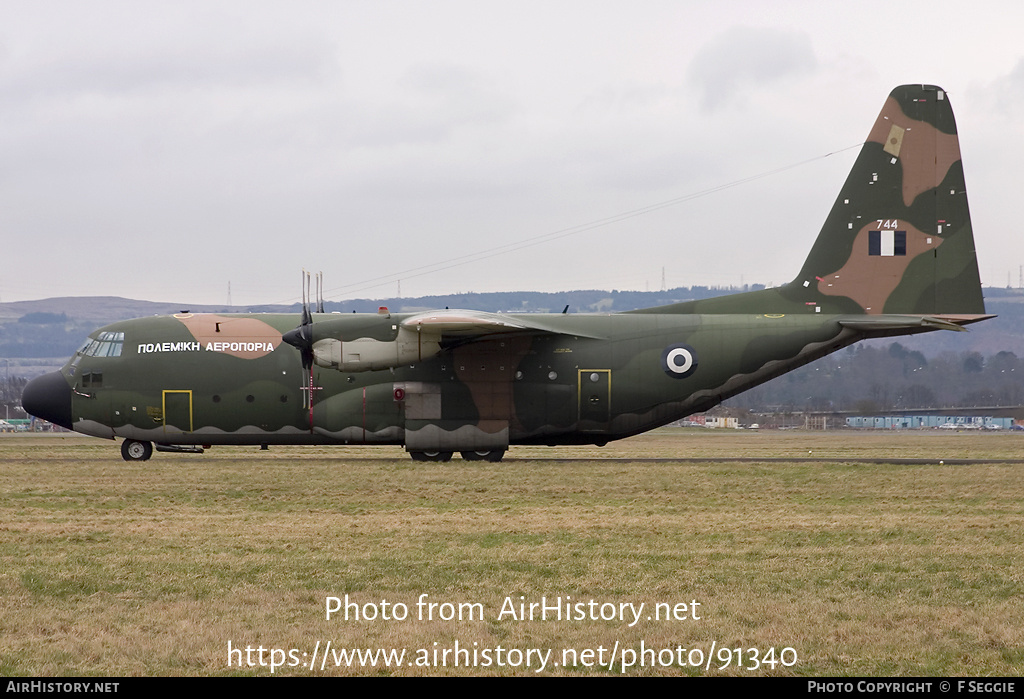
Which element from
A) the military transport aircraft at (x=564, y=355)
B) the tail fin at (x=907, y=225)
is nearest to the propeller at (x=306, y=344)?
the military transport aircraft at (x=564, y=355)

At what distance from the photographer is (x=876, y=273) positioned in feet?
105

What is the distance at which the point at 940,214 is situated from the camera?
32094 mm

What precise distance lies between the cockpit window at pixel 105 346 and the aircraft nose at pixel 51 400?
46.4 inches

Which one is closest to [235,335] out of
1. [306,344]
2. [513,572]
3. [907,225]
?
[306,344]

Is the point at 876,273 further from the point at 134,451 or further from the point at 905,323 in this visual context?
the point at 134,451

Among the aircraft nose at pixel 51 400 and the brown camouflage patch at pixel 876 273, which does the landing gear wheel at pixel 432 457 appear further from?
the brown camouflage patch at pixel 876 273

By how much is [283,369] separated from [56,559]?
17.1 metres

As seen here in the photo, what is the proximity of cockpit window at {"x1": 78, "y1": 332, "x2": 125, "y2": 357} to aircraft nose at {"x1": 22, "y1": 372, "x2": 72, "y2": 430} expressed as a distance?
118 cm

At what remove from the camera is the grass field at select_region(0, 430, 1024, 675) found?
32.1ft

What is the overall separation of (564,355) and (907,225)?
10.9 m

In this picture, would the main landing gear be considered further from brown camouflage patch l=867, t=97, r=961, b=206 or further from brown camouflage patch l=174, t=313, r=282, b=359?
brown camouflage patch l=867, t=97, r=961, b=206

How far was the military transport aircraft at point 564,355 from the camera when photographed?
102ft

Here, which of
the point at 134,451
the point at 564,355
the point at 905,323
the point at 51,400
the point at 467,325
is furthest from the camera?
the point at 134,451
